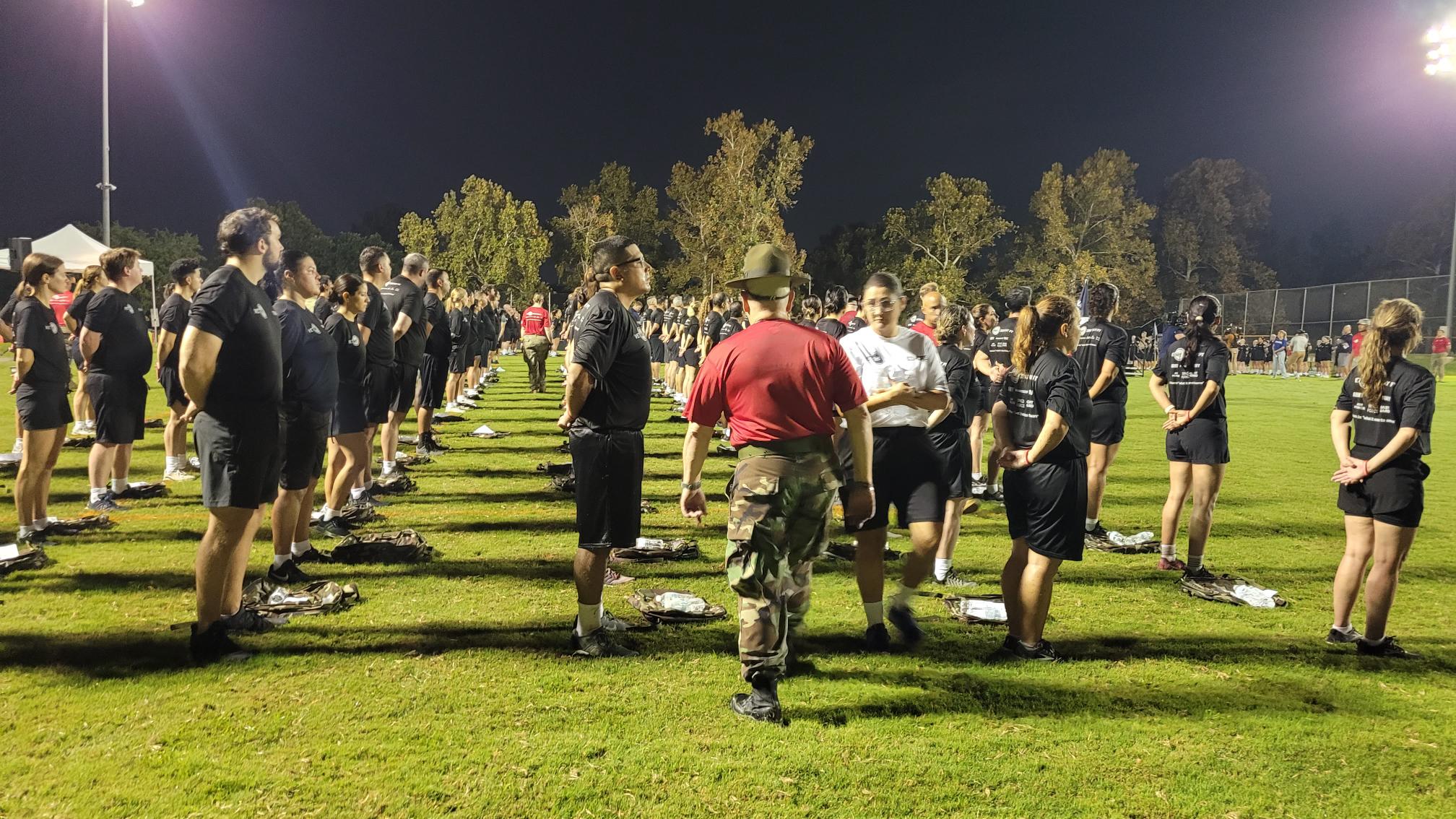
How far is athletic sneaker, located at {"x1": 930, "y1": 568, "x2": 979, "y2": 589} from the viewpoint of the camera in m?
6.00

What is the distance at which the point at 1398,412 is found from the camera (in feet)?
15.0

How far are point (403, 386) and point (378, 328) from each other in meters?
1.31

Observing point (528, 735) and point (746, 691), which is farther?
point (746, 691)

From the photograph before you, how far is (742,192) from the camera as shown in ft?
153

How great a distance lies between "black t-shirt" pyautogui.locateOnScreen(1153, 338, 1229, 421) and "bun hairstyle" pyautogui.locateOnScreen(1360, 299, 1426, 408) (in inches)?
44.2

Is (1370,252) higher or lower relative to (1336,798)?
higher

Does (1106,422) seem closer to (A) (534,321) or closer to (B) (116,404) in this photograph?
(B) (116,404)

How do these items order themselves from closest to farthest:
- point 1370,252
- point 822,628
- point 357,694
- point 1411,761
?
point 1411,761 → point 357,694 → point 822,628 → point 1370,252

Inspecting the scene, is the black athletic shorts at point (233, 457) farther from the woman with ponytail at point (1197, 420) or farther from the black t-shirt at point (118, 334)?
the woman with ponytail at point (1197, 420)

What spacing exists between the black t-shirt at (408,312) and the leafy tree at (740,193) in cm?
3618

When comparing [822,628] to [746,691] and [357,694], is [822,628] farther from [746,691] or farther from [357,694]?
[357,694]

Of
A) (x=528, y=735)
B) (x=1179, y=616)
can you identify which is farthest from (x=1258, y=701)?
(x=528, y=735)

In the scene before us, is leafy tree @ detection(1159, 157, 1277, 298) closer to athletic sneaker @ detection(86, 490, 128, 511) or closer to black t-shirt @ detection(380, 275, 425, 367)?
black t-shirt @ detection(380, 275, 425, 367)

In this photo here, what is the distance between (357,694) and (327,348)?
8.87ft
